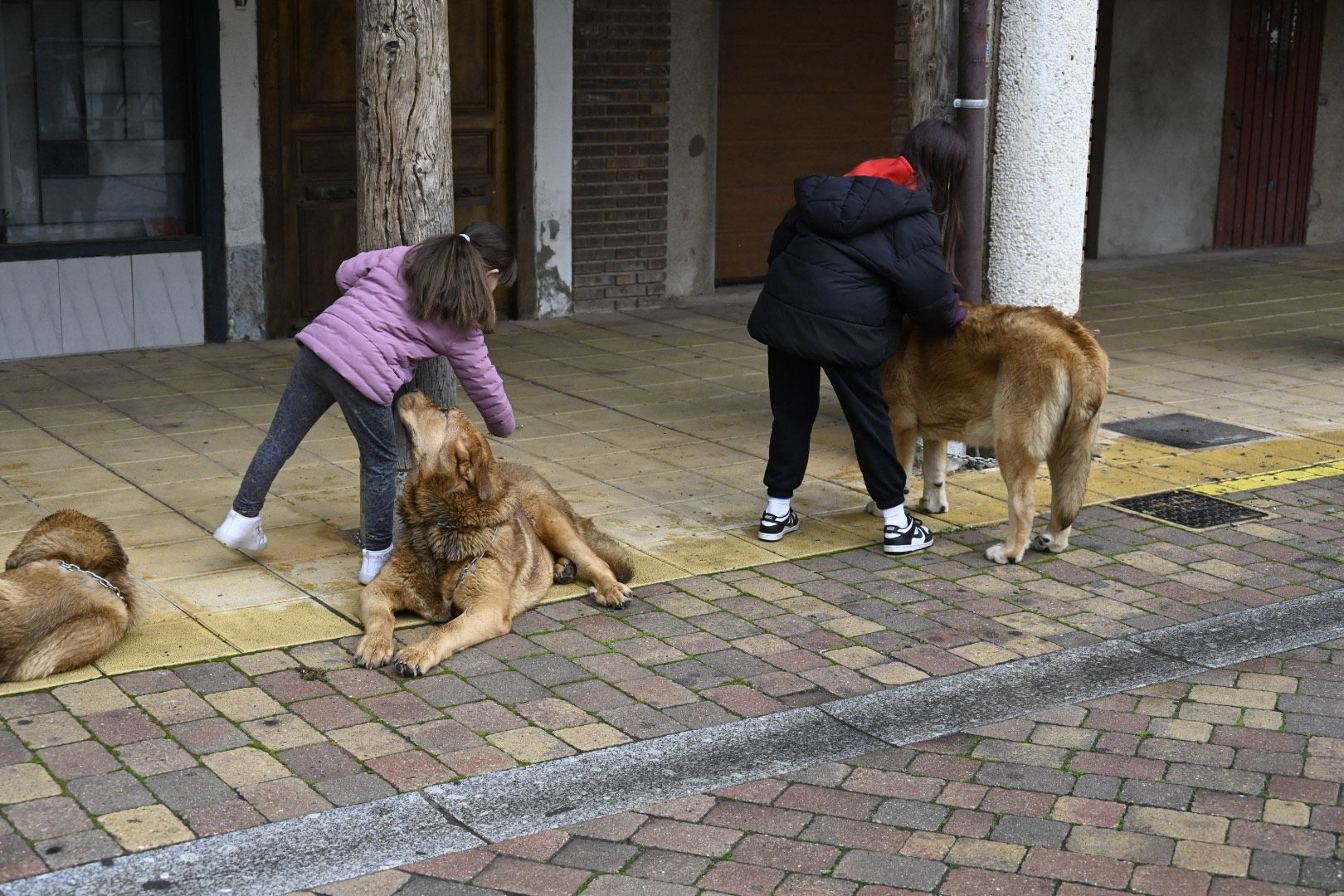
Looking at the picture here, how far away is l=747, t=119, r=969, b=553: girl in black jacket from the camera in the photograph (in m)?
6.53

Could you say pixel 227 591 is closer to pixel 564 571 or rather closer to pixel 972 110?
pixel 564 571

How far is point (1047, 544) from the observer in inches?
272

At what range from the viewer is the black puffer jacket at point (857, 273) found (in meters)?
6.52

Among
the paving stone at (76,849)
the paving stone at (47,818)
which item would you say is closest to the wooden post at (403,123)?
the paving stone at (47,818)

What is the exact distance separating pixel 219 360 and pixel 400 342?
451cm

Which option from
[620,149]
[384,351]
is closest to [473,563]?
[384,351]

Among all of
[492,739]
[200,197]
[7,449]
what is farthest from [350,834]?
[200,197]

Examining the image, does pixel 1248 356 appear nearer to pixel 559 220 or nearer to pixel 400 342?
pixel 559 220

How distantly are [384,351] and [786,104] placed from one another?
7894 mm

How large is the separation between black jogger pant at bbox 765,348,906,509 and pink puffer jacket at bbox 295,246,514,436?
1297 mm

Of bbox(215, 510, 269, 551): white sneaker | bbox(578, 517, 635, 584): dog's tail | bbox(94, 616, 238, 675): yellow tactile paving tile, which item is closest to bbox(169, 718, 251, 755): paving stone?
bbox(94, 616, 238, 675): yellow tactile paving tile

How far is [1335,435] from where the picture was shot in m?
8.95

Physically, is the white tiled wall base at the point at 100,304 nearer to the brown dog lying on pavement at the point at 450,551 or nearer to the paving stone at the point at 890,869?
the brown dog lying on pavement at the point at 450,551

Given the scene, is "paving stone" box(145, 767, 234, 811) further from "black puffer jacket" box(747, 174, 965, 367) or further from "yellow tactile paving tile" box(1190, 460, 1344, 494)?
→ "yellow tactile paving tile" box(1190, 460, 1344, 494)
